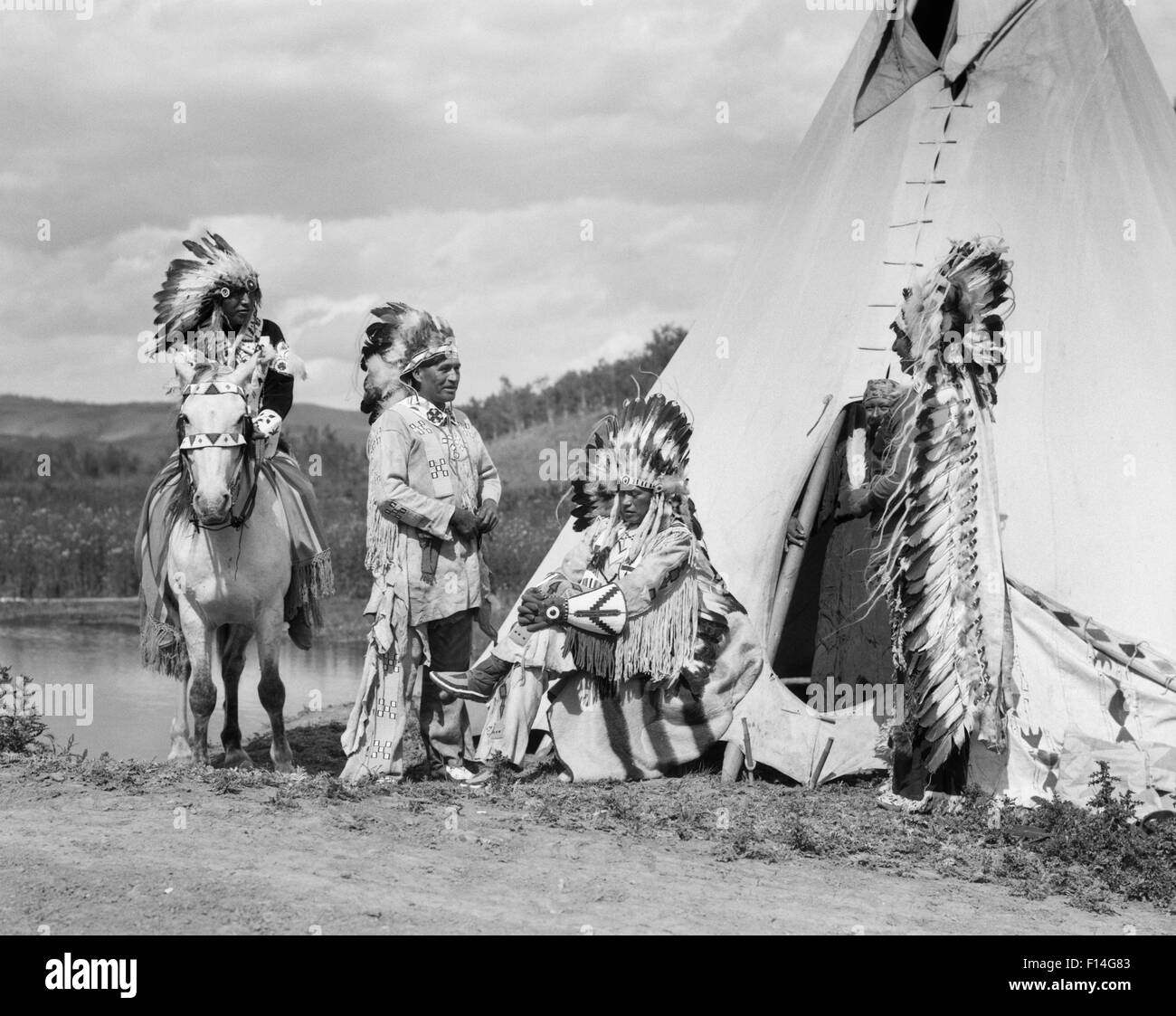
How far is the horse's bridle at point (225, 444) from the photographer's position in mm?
6199

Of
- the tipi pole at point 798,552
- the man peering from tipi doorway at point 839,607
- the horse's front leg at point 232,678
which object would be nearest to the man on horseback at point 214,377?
the horse's front leg at point 232,678

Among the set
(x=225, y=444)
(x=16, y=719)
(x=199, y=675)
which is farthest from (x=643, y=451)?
(x=16, y=719)

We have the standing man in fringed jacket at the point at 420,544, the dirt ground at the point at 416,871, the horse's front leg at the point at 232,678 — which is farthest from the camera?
the horse's front leg at the point at 232,678

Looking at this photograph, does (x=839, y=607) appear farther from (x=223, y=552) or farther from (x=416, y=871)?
(x=416, y=871)

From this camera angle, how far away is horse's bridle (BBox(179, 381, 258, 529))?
6199 millimetres

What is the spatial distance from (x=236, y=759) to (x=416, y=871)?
2.22 metres

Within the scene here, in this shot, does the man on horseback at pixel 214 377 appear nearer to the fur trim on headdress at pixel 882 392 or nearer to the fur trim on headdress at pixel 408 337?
the fur trim on headdress at pixel 408 337

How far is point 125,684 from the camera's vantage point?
1147cm

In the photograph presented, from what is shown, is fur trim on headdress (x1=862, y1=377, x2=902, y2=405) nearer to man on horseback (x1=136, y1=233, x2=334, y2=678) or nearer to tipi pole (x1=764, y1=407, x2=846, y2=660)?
tipi pole (x1=764, y1=407, x2=846, y2=660)

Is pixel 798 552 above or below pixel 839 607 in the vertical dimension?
above

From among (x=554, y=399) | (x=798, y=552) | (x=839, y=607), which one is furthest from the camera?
(x=554, y=399)

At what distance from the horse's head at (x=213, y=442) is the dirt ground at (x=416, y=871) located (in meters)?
1.11

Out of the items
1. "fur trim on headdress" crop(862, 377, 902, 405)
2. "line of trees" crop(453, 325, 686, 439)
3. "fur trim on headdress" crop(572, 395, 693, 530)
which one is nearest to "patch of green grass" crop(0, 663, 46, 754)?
"fur trim on headdress" crop(572, 395, 693, 530)

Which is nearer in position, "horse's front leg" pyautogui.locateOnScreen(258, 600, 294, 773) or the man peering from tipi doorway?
"horse's front leg" pyautogui.locateOnScreen(258, 600, 294, 773)
